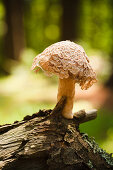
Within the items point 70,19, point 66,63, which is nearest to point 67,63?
point 66,63

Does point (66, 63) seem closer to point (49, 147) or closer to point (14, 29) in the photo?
point (49, 147)

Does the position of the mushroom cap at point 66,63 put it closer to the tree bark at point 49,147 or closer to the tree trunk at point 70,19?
the tree bark at point 49,147

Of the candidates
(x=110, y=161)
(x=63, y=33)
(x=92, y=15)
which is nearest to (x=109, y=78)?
(x=63, y=33)

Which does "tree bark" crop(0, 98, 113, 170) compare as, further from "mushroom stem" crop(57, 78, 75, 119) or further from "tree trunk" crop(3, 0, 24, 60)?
"tree trunk" crop(3, 0, 24, 60)

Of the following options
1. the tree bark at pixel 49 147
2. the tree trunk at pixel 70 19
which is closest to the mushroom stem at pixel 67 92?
the tree bark at pixel 49 147

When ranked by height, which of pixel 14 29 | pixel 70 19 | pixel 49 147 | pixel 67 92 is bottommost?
pixel 49 147

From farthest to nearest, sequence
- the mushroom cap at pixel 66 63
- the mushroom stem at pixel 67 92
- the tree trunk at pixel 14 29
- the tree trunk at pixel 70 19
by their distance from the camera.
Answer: the tree trunk at pixel 14 29
the tree trunk at pixel 70 19
the mushroom stem at pixel 67 92
the mushroom cap at pixel 66 63

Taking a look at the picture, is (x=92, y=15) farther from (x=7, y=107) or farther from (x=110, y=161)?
(x=110, y=161)
